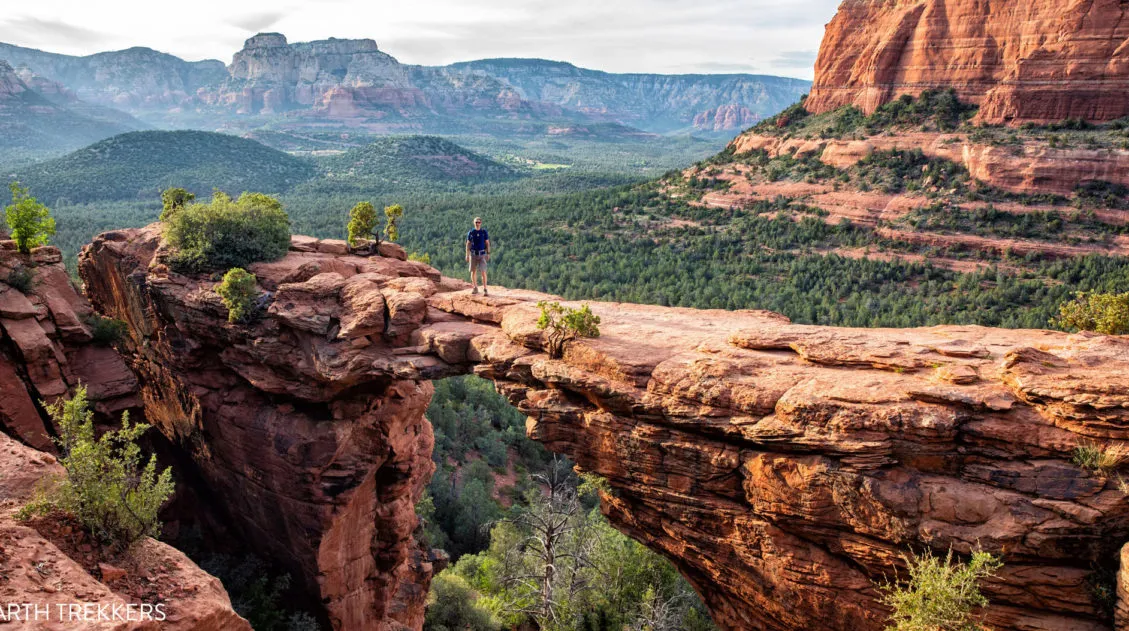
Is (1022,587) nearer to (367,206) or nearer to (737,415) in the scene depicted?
(737,415)

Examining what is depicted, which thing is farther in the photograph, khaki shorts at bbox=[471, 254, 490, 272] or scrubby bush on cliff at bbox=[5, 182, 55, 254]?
scrubby bush on cliff at bbox=[5, 182, 55, 254]

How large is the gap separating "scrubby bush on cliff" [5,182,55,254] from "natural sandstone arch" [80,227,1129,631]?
146 centimetres

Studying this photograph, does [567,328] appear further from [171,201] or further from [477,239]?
[171,201]

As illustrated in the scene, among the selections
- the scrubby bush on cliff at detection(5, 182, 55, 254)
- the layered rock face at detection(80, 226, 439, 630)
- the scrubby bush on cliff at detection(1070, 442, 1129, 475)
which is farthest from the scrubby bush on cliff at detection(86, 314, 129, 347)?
the scrubby bush on cliff at detection(1070, 442, 1129, 475)

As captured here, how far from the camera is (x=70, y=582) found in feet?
26.3

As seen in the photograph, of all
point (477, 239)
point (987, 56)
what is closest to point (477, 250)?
point (477, 239)

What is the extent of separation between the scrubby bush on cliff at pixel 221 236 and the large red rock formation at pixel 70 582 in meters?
7.69

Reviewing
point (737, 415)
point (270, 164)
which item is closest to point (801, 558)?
point (737, 415)

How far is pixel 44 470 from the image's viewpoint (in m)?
10.4

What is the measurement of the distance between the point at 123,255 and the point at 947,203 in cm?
5978

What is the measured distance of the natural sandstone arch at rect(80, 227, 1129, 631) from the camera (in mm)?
9500

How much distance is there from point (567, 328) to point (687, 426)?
3271 millimetres

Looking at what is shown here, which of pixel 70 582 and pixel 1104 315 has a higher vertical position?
pixel 1104 315

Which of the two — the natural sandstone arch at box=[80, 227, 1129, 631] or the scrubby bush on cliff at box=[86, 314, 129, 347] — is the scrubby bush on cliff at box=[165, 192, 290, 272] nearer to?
the natural sandstone arch at box=[80, 227, 1129, 631]
